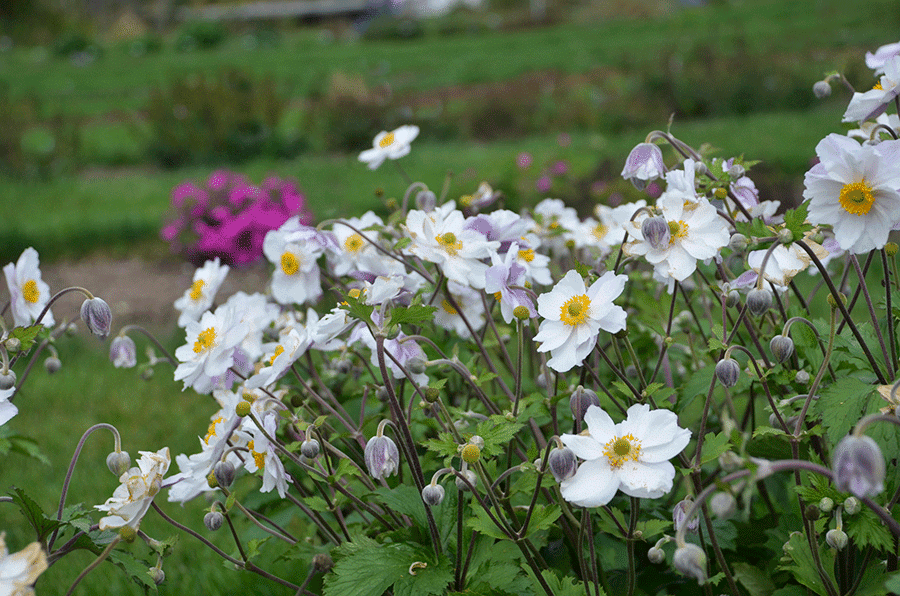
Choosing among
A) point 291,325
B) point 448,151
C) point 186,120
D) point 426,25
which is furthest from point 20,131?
point 426,25

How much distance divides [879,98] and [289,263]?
1240 mm

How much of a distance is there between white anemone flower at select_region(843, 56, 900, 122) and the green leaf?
896 millimetres

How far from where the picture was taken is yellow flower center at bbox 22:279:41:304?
170 centimetres

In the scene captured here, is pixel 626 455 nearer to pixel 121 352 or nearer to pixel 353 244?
pixel 353 244

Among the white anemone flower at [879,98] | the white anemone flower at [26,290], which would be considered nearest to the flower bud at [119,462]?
the white anemone flower at [26,290]

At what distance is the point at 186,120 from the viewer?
8016 millimetres

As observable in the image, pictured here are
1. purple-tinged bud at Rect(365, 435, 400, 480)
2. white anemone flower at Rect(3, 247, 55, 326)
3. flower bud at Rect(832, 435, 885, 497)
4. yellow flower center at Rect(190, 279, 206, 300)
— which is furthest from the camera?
yellow flower center at Rect(190, 279, 206, 300)

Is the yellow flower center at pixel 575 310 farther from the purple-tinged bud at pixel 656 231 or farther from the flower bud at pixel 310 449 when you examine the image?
the flower bud at pixel 310 449

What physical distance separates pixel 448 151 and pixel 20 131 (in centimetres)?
415

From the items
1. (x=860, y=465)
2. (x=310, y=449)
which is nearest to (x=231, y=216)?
(x=310, y=449)

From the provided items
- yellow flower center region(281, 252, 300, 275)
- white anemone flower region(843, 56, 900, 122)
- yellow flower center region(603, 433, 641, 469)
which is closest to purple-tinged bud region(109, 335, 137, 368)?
yellow flower center region(281, 252, 300, 275)

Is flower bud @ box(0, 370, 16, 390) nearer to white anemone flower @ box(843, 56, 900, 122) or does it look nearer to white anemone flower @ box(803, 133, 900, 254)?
white anemone flower @ box(803, 133, 900, 254)

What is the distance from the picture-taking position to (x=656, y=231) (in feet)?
4.44

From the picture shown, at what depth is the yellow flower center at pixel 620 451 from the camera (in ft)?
3.94
